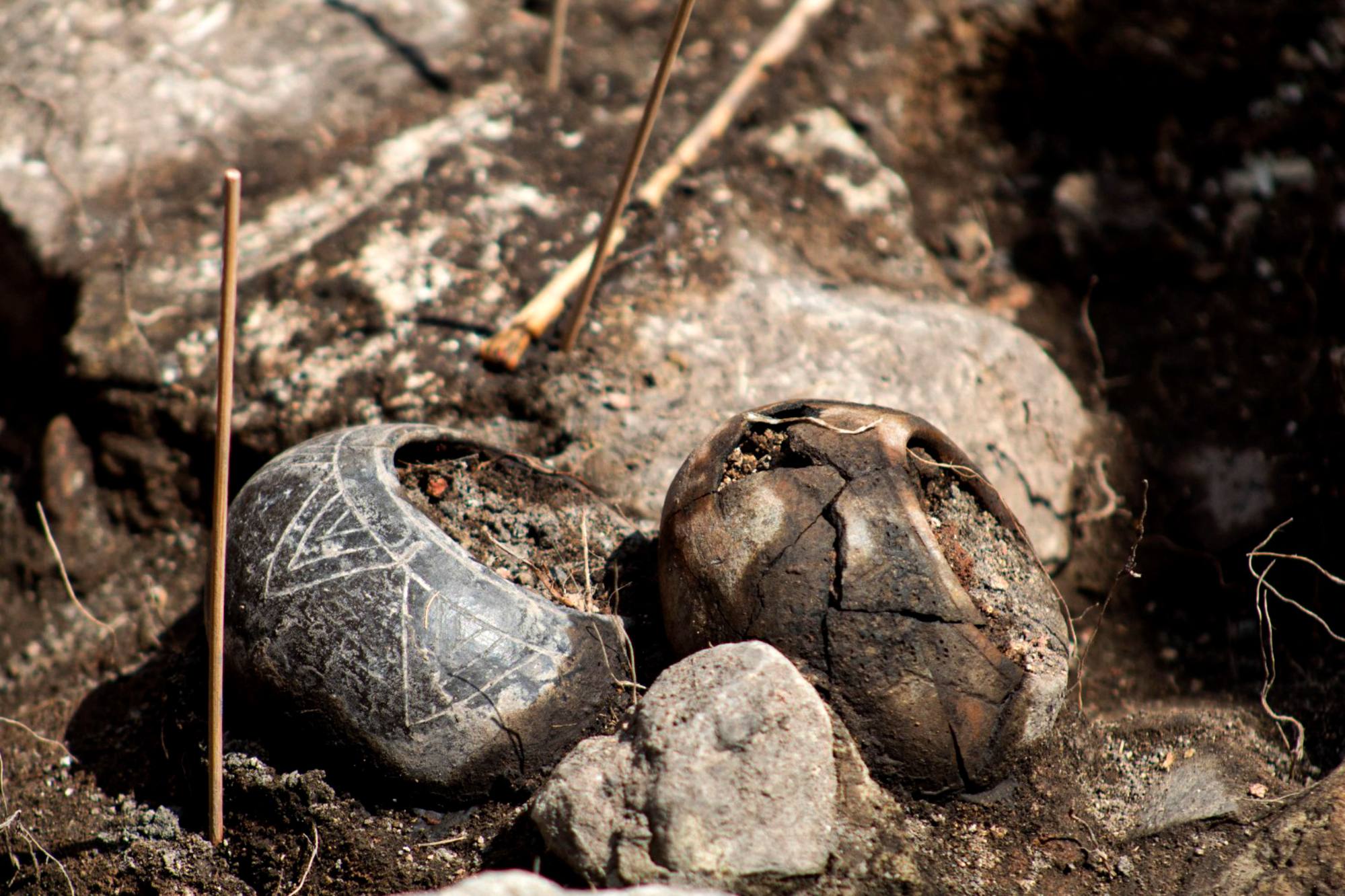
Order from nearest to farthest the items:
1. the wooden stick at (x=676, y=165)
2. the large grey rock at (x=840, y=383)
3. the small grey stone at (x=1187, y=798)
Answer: the small grey stone at (x=1187, y=798), the large grey rock at (x=840, y=383), the wooden stick at (x=676, y=165)

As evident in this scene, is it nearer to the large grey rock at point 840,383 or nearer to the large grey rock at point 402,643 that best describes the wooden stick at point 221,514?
the large grey rock at point 402,643

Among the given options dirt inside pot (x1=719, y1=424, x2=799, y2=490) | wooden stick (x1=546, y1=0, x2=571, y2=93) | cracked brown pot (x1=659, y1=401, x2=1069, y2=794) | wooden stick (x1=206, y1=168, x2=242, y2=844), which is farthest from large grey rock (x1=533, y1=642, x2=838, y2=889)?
wooden stick (x1=546, y1=0, x2=571, y2=93)

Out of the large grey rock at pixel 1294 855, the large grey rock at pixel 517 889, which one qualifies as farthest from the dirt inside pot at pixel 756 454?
the large grey rock at pixel 1294 855

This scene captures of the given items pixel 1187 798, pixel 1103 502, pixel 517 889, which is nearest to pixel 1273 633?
pixel 1103 502

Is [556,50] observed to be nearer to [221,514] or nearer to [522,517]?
[522,517]

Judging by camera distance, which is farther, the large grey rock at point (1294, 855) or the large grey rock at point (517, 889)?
the large grey rock at point (1294, 855)

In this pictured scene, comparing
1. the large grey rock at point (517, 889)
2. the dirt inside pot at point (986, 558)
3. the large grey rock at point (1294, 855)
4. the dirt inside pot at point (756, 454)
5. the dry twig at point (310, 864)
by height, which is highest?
the dirt inside pot at point (756, 454)
